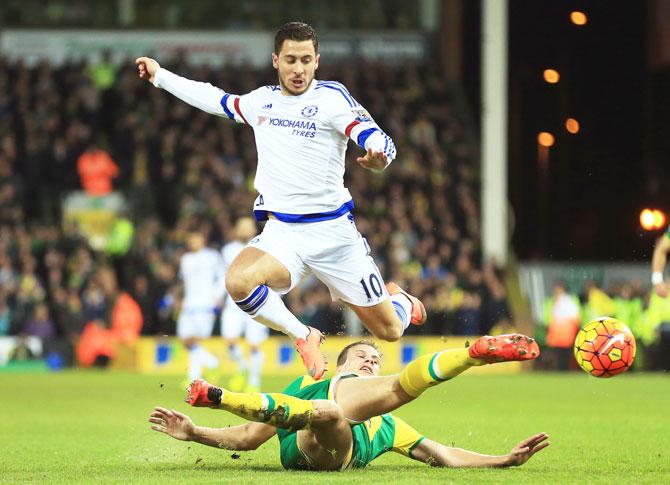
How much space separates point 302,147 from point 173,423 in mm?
1938

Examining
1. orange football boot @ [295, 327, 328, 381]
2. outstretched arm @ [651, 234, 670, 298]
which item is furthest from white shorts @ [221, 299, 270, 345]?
orange football boot @ [295, 327, 328, 381]

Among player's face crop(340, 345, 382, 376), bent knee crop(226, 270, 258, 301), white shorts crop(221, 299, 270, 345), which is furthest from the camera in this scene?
white shorts crop(221, 299, 270, 345)

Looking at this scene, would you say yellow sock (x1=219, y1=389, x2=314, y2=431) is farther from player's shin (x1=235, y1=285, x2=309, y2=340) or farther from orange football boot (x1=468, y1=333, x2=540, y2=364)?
player's shin (x1=235, y1=285, x2=309, y2=340)

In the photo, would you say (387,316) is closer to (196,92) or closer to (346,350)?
(346,350)

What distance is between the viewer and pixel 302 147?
812 cm

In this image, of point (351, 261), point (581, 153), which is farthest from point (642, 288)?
point (351, 261)

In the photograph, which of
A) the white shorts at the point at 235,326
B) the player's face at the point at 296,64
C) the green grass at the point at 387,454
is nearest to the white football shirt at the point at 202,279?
the white shorts at the point at 235,326

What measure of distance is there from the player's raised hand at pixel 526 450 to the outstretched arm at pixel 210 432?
4.53ft

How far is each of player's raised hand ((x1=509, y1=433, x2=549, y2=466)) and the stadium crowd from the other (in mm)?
13506

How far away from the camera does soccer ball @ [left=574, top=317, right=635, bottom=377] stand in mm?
7465

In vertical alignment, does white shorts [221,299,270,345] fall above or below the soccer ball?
below

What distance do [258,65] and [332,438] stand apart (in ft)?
72.2

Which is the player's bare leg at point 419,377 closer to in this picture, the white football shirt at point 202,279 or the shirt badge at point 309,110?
the shirt badge at point 309,110

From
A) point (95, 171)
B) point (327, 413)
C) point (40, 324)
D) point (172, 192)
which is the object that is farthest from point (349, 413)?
point (95, 171)
